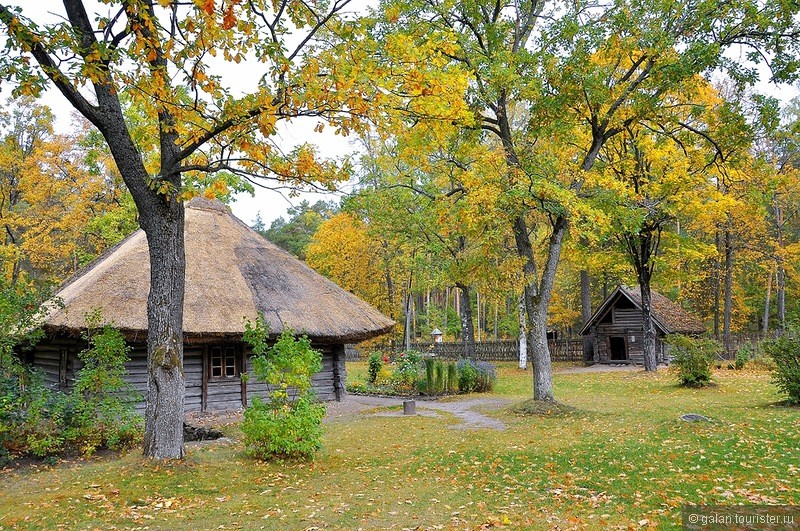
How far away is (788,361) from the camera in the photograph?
510 inches

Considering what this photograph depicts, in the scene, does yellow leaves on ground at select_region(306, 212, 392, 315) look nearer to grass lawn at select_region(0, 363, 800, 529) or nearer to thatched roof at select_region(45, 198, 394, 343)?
thatched roof at select_region(45, 198, 394, 343)

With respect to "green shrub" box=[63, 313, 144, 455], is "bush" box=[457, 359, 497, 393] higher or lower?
lower

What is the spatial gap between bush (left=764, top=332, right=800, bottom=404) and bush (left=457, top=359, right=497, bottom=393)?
9939 mm

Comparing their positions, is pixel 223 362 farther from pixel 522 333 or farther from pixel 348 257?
pixel 348 257

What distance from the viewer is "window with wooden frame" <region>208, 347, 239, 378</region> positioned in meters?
16.0

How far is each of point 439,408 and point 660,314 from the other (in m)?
20.0

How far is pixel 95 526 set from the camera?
597cm

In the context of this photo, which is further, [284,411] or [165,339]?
[284,411]

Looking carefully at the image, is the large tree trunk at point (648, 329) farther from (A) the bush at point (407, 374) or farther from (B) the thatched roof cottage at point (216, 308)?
(B) the thatched roof cottage at point (216, 308)

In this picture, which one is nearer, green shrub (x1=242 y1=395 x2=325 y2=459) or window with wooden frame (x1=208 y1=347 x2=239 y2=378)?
green shrub (x1=242 y1=395 x2=325 y2=459)

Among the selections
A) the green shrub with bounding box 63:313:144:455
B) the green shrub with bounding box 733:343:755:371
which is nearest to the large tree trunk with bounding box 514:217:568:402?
the green shrub with bounding box 63:313:144:455

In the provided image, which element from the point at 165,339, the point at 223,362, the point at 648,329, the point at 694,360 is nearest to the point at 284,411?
the point at 165,339

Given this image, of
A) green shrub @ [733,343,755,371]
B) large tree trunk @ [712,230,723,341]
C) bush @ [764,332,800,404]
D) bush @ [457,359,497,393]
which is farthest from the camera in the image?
large tree trunk @ [712,230,723,341]

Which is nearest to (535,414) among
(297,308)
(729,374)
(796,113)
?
(297,308)
